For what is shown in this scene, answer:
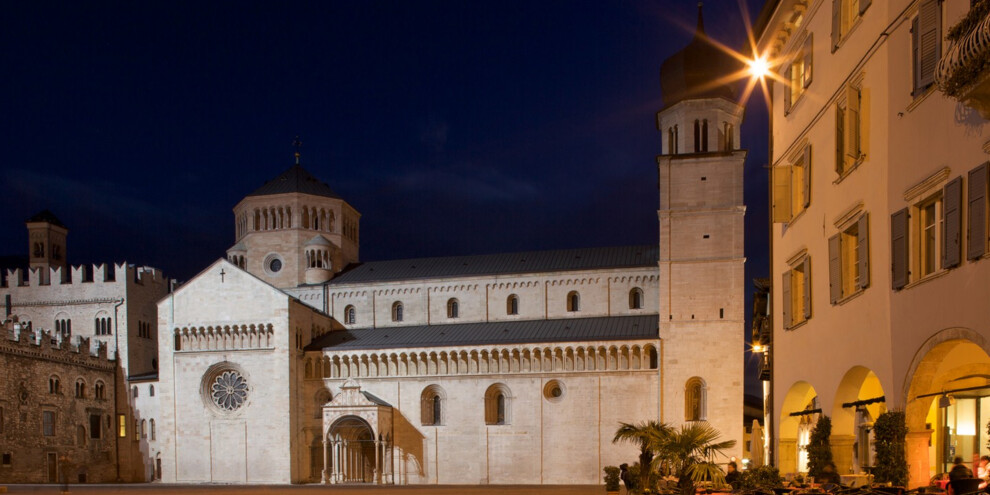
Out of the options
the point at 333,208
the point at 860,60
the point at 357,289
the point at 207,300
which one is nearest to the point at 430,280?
the point at 357,289

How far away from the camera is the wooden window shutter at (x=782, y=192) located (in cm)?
2309

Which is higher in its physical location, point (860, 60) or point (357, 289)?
point (860, 60)

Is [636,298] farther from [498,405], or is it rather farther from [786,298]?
[786,298]

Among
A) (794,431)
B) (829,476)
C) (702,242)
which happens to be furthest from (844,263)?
(702,242)

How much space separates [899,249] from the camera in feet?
49.3

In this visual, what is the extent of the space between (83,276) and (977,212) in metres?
61.5

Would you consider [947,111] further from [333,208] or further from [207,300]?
[333,208]

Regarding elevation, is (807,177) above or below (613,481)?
above

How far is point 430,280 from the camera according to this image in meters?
57.9

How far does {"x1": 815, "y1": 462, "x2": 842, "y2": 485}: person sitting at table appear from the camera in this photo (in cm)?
1753

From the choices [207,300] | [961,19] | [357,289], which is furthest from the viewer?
[357,289]

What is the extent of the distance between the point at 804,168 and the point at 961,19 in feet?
32.0

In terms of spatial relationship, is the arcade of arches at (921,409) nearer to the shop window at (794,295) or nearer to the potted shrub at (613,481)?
the shop window at (794,295)

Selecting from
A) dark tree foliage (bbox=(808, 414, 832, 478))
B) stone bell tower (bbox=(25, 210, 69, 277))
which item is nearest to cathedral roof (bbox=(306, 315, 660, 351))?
stone bell tower (bbox=(25, 210, 69, 277))
